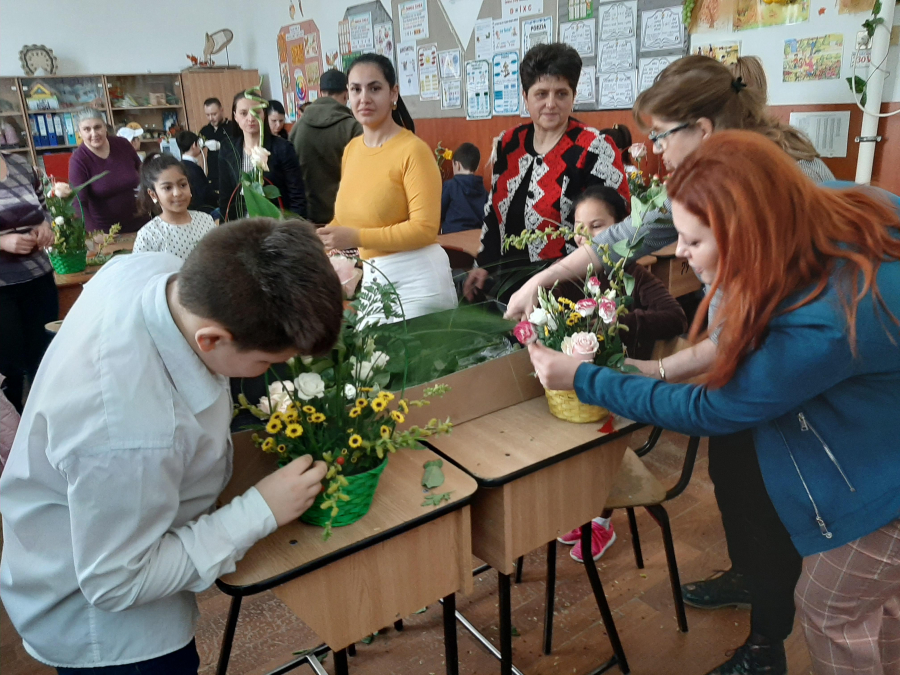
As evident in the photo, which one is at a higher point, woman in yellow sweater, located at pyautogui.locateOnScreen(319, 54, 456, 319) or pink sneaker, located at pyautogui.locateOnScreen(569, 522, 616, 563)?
woman in yellow sweater, located at pyautogui.locateOnScreen(319, 54, 456, 319)

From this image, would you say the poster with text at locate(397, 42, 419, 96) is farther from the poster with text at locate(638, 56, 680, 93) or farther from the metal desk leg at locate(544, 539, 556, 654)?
the metal desk leg at locate(544, 539, 556, 654)

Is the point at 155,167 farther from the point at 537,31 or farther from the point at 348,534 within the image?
the point at 537,31

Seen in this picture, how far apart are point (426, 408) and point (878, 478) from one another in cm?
88

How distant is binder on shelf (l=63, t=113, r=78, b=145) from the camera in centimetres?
763

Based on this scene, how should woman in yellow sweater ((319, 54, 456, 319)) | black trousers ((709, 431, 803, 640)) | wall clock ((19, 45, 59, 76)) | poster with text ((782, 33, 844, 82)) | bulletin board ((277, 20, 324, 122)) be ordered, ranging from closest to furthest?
black trousers ((709, 431, 803, 640)), woman in yellow sweater ((319, 54, 456, 319)), poster with text ((782, 33, 844, 82)), bulletin board ((277, 20, 324, 122)), wall clock ((19, 45, 59, 76))

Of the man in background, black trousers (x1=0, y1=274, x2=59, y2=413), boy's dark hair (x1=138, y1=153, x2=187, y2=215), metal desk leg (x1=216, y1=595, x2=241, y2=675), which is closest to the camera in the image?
metal desk leg (x1=216, y1=595, x2=241, y2=675)

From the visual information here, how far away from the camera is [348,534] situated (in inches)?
45.5

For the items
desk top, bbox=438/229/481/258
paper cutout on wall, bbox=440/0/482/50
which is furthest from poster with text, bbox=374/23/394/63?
desk top, bbox=438/229/481/258

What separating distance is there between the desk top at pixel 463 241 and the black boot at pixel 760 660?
206 centimetres

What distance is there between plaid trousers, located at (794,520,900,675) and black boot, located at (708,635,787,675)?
0.44m

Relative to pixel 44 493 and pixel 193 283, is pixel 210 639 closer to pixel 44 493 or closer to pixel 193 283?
pixel 44 493

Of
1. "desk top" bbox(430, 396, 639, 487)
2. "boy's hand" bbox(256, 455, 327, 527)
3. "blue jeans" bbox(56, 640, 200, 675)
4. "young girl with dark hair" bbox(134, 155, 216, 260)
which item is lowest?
"blue jeans" bbox(56, 640, 200, 675)

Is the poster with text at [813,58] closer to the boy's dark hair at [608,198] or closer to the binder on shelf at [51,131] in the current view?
the boy's dark hair at [608,198]

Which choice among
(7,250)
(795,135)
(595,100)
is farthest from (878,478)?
(595,100)
